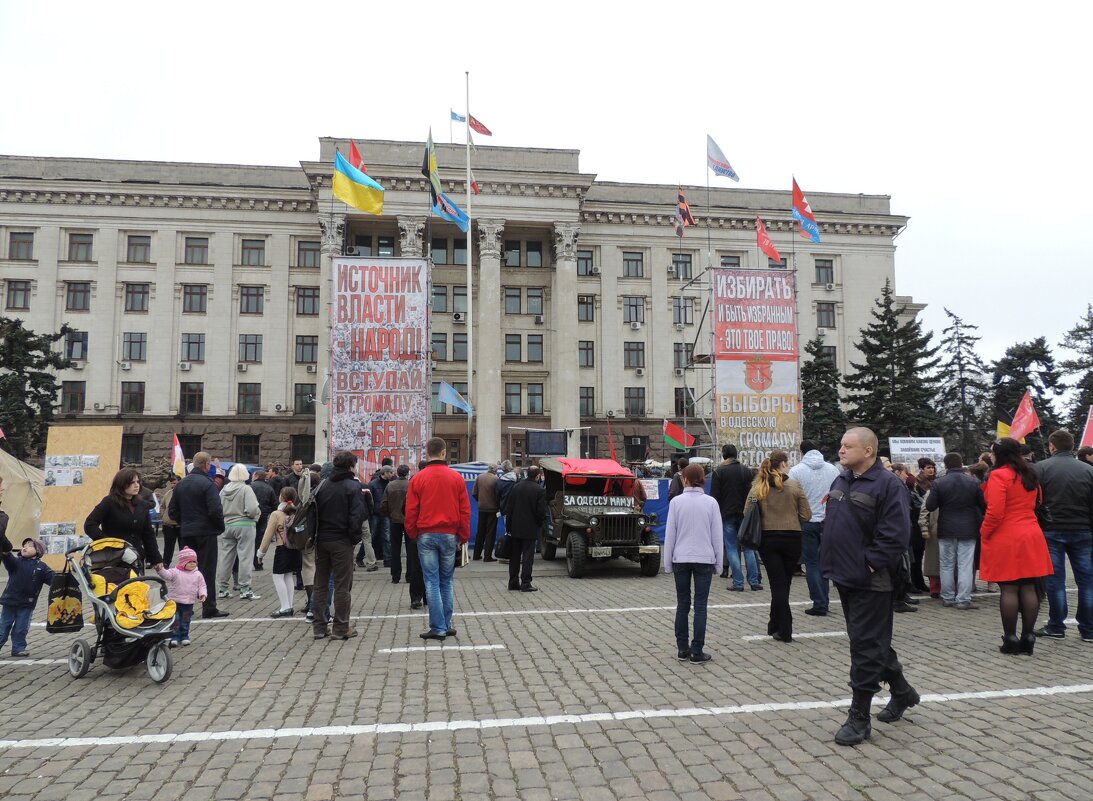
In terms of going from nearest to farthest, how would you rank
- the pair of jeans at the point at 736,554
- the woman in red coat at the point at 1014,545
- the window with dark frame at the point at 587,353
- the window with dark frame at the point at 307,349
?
the woman in red coat at the point at 1014,545 < the pair of jeans at the point at 736,554 < the window with dark frame at the point at 307,349 < the window with dark frame at the point at 587,353

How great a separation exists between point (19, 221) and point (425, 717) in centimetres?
5048

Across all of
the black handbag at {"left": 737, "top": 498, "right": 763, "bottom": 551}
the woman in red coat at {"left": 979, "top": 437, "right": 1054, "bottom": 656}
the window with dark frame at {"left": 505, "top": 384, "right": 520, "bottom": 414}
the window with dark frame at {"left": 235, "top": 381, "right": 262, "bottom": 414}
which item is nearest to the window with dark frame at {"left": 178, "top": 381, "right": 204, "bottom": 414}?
the window with dark frame at {"left": 235, "top": 381, "right": 262, "bottom": 414}

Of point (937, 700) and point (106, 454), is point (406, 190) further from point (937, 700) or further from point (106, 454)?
point (937, 700)

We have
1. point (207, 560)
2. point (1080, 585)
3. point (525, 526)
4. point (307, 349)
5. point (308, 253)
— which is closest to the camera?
point (1080, 585)

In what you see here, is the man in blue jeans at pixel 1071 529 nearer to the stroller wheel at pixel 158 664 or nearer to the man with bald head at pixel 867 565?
the man with bald head at pixel 867 565

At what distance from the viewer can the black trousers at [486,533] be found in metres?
16.1

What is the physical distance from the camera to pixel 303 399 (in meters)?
43.8

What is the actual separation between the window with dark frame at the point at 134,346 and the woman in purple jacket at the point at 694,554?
145 feet

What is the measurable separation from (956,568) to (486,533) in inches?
368

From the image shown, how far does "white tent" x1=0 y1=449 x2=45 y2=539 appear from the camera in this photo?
15.1 m

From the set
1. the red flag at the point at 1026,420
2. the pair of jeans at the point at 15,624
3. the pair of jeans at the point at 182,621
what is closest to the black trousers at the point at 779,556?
the pair of jeans at the point at 182,621

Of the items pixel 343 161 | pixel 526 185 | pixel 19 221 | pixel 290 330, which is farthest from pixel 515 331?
pixel 19 221

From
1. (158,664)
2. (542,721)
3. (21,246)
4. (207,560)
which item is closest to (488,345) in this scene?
(21,246)

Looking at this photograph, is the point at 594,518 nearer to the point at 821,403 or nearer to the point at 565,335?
the point at 565,335
